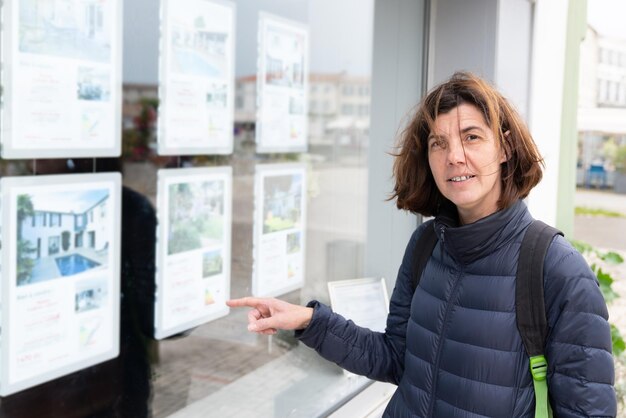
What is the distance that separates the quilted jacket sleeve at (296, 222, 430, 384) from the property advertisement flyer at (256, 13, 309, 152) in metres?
1.37

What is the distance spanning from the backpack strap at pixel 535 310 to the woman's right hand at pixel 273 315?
1.93ft

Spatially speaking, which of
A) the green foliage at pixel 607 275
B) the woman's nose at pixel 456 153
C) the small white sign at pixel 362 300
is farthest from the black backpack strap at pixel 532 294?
the green foliage at pixel 607 275

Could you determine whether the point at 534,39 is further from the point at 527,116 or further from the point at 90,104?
the point at 90,104

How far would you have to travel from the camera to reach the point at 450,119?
1682mm

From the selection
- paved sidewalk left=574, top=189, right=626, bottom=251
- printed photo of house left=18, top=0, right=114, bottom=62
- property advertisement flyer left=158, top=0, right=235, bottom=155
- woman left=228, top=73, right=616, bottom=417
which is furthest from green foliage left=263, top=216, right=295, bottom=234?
paved sidewalk left=574, top=189, right=626, bottom=251

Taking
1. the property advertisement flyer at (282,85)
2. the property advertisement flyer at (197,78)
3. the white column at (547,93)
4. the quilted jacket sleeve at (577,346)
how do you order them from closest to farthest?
the quilted jacket sleeve at (577,346) < the property advertisement flyer at (197,78) < the property advertisement flyer at (282,85) < the white column at (547,93)

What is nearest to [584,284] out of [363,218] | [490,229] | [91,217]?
[490,229]

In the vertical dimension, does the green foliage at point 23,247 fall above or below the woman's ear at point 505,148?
below

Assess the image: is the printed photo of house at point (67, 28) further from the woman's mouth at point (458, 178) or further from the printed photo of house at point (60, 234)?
the woman's mouth at point (458, 178)

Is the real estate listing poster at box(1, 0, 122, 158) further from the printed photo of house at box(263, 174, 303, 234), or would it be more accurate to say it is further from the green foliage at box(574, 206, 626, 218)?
the green foliage at box(574, 206, 626, 218)

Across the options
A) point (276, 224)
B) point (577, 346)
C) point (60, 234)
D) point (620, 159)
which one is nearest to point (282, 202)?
point (276, 224)

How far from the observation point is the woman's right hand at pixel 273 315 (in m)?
1.79

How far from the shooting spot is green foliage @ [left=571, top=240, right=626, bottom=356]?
443 centimetres

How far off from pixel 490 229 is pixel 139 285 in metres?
1.40
